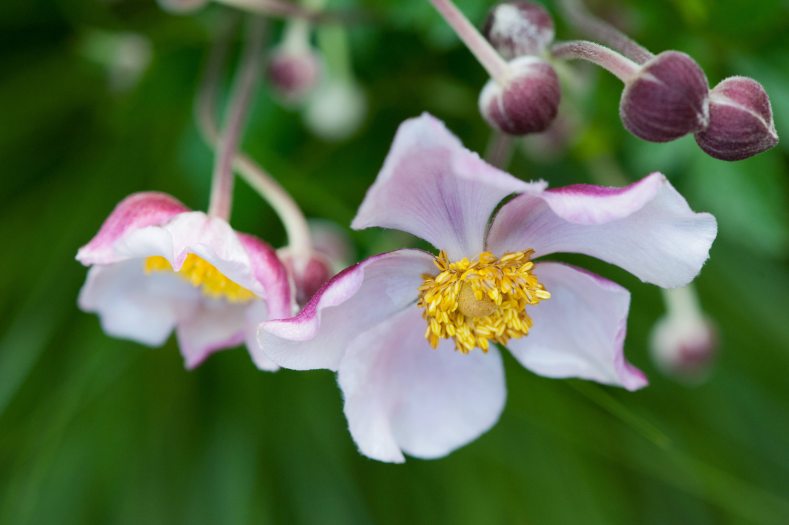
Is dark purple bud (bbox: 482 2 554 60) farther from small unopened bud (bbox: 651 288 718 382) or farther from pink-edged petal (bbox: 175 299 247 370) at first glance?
small unopened bud (bbox: 651 288 718 382)

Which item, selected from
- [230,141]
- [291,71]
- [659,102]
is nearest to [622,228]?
[659,102]

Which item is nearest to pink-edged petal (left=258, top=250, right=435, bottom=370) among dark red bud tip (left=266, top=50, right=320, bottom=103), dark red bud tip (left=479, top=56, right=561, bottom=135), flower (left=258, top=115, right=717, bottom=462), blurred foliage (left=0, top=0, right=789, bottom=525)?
flower (left=258, top=115, right=717, bottom=462)

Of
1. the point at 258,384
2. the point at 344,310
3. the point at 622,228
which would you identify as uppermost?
the point at 622,228

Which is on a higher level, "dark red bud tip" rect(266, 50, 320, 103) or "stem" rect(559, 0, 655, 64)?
"stem" rect(559, 0, 655, 64)

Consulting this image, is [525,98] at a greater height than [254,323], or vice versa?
[525,98]

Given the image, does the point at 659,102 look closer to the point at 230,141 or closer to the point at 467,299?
the point at 467,299

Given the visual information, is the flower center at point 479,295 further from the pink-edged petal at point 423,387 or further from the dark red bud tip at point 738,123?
the dark red bud tip at point 738,123

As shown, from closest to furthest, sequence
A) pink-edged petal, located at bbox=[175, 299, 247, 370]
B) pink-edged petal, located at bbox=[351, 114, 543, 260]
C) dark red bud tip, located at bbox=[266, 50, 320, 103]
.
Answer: pink-edged petal, located at bbox=[351, 114, 543, 260] → pink-edged petal, located at bbox=[175, 299, 247, 370] → dark red bud tip, located at bbox=[266, 50, 320, 103]
